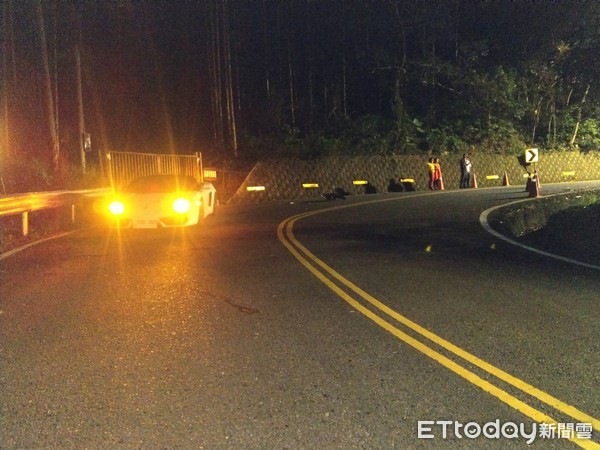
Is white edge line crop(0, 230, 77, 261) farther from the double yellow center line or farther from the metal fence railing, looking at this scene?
the double yellow center line

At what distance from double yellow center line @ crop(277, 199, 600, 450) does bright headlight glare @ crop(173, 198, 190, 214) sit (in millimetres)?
4769

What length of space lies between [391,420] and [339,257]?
6.74 metres

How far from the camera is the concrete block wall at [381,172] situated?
2983cm

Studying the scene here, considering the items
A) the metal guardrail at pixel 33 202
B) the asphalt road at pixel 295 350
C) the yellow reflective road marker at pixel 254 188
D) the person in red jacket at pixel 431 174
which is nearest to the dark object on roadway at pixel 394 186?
the person in red jacket at pixel 431 174

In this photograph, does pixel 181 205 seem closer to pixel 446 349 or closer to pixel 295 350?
pixel 295 350

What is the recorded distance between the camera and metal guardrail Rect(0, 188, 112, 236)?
13147 millimetres

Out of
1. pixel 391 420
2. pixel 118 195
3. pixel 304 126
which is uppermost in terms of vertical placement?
pixel 304 126

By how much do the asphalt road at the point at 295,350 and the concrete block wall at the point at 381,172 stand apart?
18.8 m

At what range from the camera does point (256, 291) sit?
8.21m

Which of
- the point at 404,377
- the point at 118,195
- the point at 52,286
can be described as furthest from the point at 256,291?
Result: the point at 118,195

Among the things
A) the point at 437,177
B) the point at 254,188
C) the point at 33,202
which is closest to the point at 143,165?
the point at 254,188

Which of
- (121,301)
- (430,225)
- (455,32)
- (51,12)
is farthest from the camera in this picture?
(455,32)

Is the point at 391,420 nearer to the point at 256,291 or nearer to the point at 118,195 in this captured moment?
the point at 256,291

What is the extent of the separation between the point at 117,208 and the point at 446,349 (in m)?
10.00
